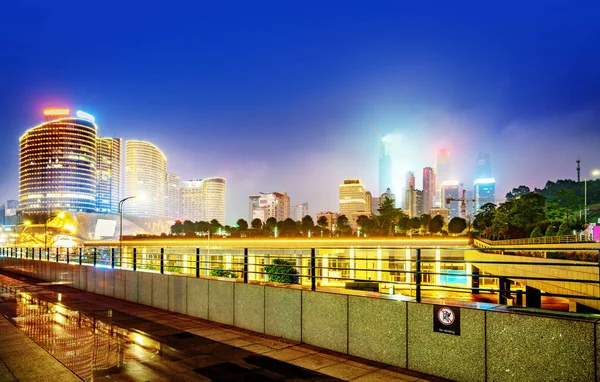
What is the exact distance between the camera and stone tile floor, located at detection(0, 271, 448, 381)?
7.66 m

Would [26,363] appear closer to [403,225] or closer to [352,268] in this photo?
[352,268]

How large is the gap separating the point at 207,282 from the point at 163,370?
473cm

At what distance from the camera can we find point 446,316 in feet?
24.6

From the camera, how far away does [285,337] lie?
1030cm

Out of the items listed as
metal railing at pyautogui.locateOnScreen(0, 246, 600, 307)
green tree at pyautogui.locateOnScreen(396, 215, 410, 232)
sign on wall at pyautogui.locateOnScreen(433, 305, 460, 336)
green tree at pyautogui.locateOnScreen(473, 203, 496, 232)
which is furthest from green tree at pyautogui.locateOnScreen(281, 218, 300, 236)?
sign on wall at pyautogui.locateOnScreen(433, 305, 460, 336)

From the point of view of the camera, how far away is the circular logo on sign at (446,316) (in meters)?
7.41

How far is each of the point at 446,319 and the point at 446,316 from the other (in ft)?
0.16

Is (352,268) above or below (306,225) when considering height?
above

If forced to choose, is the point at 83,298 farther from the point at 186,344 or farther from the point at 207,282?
the point at 186,344

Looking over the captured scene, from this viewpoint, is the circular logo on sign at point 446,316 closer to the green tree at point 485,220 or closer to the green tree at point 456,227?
the green tree at point 485,220

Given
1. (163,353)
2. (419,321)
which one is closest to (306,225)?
(163,353)

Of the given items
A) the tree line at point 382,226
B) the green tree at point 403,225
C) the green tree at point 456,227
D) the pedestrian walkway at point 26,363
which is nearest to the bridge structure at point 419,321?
the pedestrian walkway at point 26,363

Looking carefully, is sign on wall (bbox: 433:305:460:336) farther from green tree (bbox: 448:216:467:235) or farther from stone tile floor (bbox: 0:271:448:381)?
green tree (bbox: 448:216:467:235)

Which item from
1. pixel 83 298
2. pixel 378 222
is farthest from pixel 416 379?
pixel 378 222
